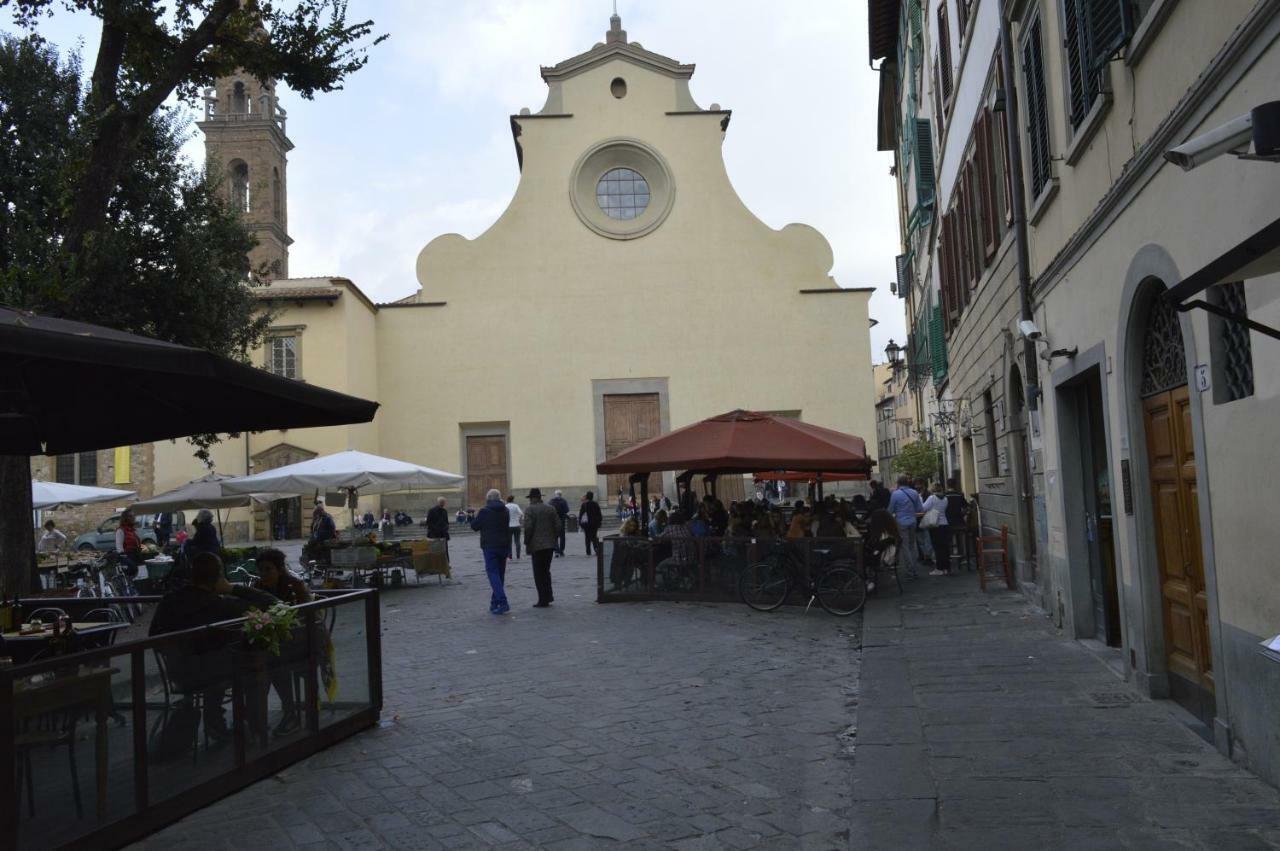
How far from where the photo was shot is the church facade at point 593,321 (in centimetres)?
3578

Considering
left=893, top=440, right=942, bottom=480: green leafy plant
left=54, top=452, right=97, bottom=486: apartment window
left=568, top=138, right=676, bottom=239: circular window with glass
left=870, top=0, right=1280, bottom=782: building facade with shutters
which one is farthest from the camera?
left=568, top=138, right=676, bottom=239: circular window with glass

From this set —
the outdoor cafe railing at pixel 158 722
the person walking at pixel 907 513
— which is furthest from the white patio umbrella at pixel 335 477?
the outdoor cafe railing at pixel 158 722

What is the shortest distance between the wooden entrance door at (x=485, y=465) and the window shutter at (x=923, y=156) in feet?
66.7

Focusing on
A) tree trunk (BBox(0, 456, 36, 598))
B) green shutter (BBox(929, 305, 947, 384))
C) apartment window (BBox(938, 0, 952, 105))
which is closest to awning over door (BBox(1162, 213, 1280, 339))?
tree trunk (BBox(0, 456, 36, 598))

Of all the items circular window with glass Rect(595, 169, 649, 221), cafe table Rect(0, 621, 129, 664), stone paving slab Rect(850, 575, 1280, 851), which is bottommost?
stone paving slab Rect(850, 575, 1280, 851)

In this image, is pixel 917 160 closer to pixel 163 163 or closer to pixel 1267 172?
pixel 163 163

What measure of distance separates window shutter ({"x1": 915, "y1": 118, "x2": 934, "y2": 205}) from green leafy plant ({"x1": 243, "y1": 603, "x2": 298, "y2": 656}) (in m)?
14.9

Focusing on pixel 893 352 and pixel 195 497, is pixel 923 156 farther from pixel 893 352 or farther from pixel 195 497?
pixel 195 497

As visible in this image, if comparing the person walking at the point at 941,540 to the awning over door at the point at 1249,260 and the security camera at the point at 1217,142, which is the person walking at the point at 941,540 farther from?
the security camera at the point at 1217,142

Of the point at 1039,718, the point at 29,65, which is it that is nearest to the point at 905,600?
the point at 1039,718

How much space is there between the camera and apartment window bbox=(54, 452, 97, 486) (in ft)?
112

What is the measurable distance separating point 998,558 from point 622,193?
26.5 meters

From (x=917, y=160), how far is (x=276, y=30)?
10.8m

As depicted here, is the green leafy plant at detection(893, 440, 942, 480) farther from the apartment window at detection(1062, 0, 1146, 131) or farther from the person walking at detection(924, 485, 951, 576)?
the apartment window at detection(1062, 0, 1146, 131)
